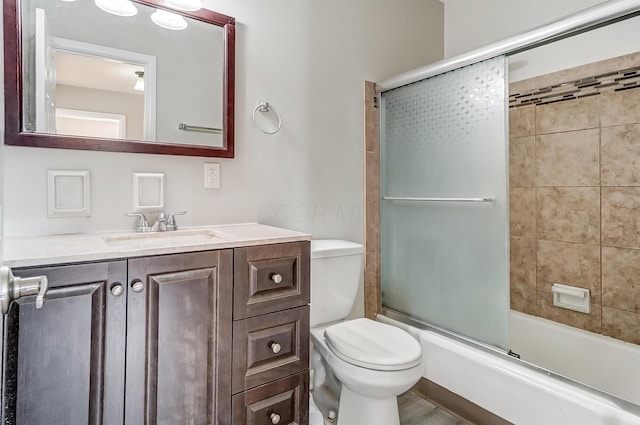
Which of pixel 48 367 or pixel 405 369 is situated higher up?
pixel 48 367

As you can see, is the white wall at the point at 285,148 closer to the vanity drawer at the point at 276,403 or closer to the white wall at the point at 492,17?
the white wall at the point at 492,17

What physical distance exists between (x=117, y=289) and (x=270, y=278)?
1.56 feet

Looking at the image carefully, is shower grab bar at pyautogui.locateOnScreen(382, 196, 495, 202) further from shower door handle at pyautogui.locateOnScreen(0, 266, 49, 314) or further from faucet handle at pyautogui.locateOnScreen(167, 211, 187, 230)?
shower door handle at pyautogui.locateOnScreen(0, 266, 49, 314)

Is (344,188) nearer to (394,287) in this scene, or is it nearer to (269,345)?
(394,287)

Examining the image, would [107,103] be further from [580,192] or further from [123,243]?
[580,192]

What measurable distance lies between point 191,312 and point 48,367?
0.37m

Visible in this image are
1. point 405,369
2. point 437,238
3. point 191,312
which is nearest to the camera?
point 191,312

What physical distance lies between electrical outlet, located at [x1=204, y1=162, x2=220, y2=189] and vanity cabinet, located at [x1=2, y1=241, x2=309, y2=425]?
0.55m

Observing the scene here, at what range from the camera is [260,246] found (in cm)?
125

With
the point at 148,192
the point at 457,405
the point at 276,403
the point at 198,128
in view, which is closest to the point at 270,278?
the point at 276,403

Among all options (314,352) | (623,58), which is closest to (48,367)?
(314,352)

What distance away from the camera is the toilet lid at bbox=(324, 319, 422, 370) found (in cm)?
139

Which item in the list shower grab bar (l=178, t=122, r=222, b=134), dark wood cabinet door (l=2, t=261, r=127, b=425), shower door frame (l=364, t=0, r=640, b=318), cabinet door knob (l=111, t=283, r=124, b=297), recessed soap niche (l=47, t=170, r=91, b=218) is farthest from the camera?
shower grab bar (l=178, t=122, r=222, b=134)

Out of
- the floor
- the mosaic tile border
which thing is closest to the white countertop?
the floor
